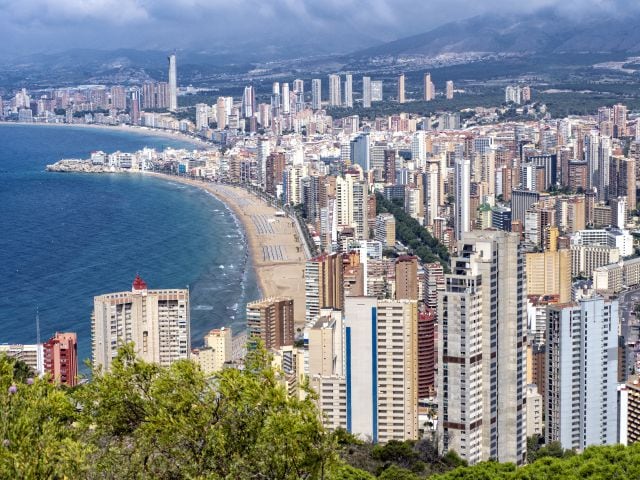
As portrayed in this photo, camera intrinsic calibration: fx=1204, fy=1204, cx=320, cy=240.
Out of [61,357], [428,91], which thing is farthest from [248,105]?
[61,357]

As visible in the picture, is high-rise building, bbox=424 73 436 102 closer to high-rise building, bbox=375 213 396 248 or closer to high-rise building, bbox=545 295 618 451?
high-rise building, bbox=375 213 396 248

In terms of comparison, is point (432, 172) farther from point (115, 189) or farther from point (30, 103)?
point (30, 103)

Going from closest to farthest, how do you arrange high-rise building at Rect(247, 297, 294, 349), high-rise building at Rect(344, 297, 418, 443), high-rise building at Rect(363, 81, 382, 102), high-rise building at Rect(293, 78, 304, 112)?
high-rise building at Rect(344, 297, 418, 443), high-rise building at Rect(247, 297, 294, 349), high-rise building at Rect(293, 78, 304, 112), high-rise building at Rect(363, 81, 382, 102)

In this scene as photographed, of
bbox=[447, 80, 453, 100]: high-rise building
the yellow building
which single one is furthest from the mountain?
the yellow building

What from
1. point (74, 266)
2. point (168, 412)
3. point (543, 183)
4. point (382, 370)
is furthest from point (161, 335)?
point (543, 183)

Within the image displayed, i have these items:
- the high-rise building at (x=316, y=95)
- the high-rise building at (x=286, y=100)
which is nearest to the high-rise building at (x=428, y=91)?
the high-rise building at (x=316, y=95)
